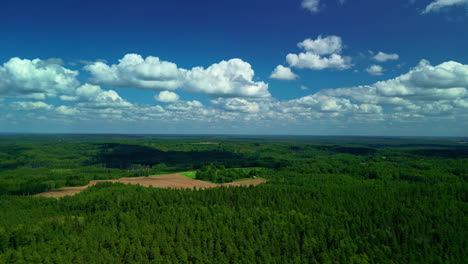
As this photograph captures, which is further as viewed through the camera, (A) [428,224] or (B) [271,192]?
(B) [271,192]

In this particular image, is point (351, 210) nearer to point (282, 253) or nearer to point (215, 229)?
point (282, 253)

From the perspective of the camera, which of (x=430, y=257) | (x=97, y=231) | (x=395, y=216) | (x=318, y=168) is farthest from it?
(x=318, y=168)

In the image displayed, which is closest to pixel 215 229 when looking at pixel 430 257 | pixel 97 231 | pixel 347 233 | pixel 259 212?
pixel 259 212

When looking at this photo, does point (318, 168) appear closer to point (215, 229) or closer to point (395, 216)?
point (395, 216)

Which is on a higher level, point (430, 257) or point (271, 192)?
point (271, 192)

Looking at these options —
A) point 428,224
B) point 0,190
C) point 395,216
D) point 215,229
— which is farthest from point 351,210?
point 0,190

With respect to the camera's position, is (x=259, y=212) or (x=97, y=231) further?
(x=259, y=212)

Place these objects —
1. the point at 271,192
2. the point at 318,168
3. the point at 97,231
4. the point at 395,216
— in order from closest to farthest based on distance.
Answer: the point at 97,231 < the point at 395,216 < the point at 271,192 < the point at 318,168

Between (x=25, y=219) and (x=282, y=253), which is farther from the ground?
(x=25, y=219)

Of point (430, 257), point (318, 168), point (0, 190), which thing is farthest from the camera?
point (318, 168)
